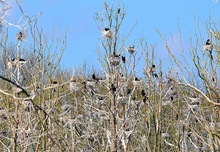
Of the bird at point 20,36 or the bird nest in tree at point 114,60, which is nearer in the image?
the bird nest in tree at point 114,60

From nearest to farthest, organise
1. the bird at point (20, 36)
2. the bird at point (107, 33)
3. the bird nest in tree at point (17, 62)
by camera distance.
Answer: the bird at point (107, 33), the bird nest in tree at point (17, 62), the bird at point (20, 36)

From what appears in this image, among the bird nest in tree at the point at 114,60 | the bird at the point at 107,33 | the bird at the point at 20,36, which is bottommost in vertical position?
the bird nest in tree at the point at 114,60

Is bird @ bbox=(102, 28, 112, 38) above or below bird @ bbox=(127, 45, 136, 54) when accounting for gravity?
above

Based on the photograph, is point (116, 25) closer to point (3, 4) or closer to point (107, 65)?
point (107, 65)

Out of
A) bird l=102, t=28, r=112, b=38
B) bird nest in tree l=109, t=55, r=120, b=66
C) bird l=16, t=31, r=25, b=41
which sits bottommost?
bird nest in tree l=109, t=55, r=120, b=66

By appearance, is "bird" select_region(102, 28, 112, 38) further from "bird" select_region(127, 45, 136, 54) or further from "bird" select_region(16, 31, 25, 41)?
"bird" select_region(16, 31, 25, 41)

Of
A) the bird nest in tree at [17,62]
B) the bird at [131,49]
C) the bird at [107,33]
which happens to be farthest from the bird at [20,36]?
the bird at [131,49]

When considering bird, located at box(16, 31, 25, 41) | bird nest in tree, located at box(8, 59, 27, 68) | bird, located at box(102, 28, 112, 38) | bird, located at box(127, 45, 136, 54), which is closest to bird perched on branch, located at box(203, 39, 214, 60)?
bird, located at box(127, 45, 136, 54)

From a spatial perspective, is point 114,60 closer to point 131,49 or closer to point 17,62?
point 131,49

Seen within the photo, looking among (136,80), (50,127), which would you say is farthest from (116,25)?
A: (50,127)

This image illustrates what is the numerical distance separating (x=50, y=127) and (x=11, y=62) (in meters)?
1.61

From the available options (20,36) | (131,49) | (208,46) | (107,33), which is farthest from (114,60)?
(20,36)

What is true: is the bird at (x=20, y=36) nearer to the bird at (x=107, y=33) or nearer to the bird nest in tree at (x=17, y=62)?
the bird nest in tree at (x=17, y=62)

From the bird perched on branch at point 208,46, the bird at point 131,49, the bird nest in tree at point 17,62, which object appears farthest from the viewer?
the bird at point 131,49
